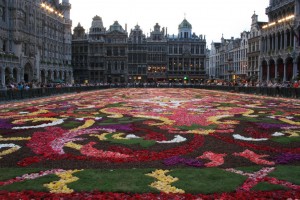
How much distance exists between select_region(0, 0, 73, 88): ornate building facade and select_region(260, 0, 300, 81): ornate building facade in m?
40.2

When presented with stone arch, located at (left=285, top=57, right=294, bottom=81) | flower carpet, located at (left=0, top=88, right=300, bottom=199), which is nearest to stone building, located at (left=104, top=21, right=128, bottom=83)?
stone arch, located at (left=285, top=57, right=294, bottom=81)

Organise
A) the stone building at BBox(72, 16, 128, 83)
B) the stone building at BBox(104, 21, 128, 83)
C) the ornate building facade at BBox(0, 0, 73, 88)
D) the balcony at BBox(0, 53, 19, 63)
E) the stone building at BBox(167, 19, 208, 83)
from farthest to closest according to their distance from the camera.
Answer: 1. the stone building at BBox(167, 19, 208, 83)
2. the stone building at BBox(104, 21, 128, 83)
3. the stone building at BBox(72, 16, 128, 83)
4. the ornate building facade at BBox(0, 0, 73, 88)
5. the balcony at BBox(0, 53, 19, 63)

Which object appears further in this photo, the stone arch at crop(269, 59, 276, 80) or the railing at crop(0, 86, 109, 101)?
the stone arch at crop(269, 59, 276, 80)

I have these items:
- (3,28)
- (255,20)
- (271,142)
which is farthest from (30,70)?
(271,142)

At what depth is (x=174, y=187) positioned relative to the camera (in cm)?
513

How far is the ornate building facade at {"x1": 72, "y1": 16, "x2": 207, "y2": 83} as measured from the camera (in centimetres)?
9819

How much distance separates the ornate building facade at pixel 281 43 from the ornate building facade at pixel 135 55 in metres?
40.8

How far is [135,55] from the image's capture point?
103312mm

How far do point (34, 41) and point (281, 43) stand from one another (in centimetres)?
4250

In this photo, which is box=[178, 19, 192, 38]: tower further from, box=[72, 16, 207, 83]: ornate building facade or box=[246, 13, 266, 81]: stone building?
box=[246, 13, 266, 81]: stone building

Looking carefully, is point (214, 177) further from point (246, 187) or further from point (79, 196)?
point (79, 196)

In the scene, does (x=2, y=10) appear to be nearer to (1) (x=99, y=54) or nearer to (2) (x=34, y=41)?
(2) (x=34, y=41)

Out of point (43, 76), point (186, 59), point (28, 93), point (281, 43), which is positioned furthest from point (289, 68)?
point (186, 59)

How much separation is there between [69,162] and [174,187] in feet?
8.04
